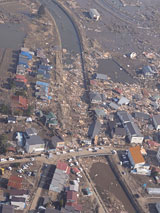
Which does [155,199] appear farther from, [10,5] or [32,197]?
[10,5]

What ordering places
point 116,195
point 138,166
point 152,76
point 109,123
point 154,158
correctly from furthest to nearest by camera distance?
1. point 152,76
2. point 109,123
3. point 154,158
4. point 138,166
5. point 116,195

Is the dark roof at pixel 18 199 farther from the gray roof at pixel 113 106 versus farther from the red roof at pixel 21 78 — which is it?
the gray roof at pixel 113 106

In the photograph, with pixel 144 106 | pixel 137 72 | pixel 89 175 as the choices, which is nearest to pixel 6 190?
pixel 89 175

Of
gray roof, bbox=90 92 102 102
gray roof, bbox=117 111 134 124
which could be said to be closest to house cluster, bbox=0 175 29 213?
gray roof, bbox=117 111 134 124

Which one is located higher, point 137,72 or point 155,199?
point 137,72

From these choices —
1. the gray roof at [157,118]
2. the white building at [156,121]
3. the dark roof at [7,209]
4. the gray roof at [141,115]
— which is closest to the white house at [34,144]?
the dark roof at [7,209]

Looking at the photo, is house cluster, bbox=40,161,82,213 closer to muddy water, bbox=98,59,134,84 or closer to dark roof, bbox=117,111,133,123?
dark roof, bbox=117,111,133,123
